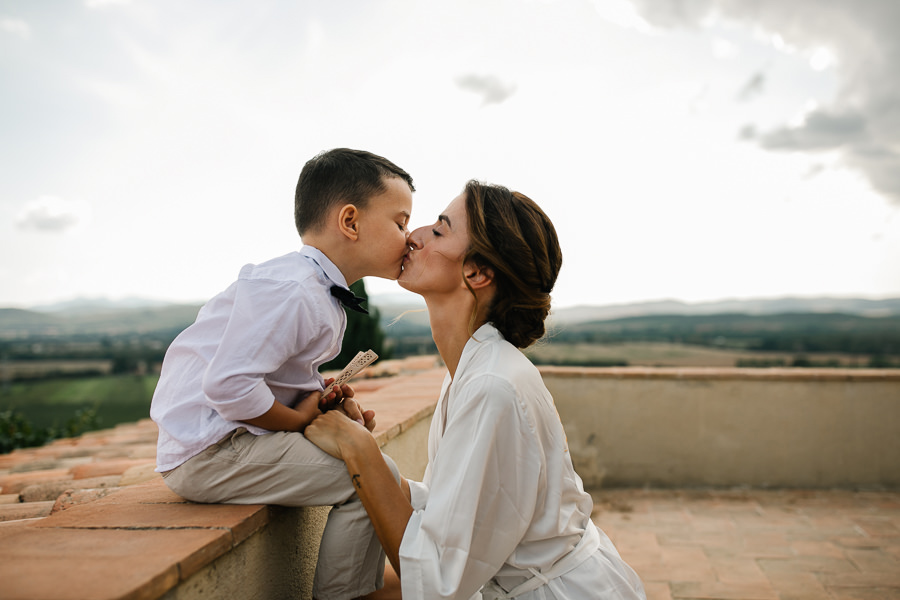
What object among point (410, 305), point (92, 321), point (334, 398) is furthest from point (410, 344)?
point (92, 321)

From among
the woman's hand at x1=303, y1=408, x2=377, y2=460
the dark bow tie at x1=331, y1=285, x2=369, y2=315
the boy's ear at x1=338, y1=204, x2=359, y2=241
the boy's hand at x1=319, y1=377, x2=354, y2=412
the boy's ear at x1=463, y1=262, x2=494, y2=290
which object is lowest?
the woman's hand at x1=303, y1=408, x2=377, y2=460

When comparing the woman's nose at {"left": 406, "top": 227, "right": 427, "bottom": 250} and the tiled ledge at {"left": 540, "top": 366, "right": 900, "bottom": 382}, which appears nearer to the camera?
the woman's nose at {"left": 406, "top": 227, "right": 427, "bottom": 250}

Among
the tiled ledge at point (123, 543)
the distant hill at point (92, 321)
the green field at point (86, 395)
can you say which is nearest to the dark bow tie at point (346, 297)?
the tiled ledge at point (123, 543)

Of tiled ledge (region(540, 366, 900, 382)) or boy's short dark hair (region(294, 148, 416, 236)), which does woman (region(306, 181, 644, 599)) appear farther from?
tiled ledge (region(540, 366, 900, 382))

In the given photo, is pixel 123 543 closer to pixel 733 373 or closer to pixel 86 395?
pixel 733 373

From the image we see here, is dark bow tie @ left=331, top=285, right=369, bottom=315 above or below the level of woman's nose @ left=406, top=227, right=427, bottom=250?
below

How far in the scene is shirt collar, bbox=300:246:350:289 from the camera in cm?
170

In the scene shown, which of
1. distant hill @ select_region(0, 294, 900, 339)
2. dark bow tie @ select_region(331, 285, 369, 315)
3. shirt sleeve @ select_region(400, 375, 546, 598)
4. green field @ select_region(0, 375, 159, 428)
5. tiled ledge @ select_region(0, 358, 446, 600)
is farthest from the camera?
distant hill @ select_region(0, 294, 900, 339)

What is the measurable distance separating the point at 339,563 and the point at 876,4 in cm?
1643

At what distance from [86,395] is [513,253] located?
96.2ft

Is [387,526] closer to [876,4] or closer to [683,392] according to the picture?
[683,392]

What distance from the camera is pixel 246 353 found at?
137 centimetres

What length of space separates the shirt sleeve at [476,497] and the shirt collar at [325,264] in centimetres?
60

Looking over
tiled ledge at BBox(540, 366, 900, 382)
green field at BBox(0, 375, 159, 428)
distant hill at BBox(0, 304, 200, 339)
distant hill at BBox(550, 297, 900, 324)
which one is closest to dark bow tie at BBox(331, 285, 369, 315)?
tiled ledge at BBox(540, 366, 900, 382)
